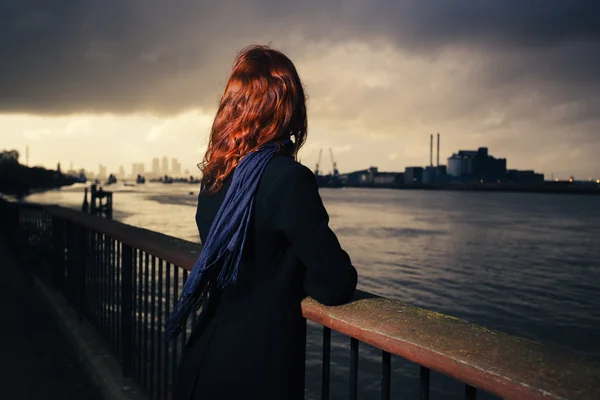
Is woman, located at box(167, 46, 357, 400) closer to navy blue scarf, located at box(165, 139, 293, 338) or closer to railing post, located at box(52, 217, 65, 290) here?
navy blue scarf, located at box(165, 139, 293, 338)

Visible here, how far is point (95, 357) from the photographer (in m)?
3.99

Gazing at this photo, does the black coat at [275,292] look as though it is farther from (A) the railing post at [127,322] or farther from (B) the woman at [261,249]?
(A) the railing post at [127,322]

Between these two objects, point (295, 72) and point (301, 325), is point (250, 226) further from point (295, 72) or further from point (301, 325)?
point (295, 72)

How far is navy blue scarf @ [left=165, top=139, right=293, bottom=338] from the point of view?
1.46 meters

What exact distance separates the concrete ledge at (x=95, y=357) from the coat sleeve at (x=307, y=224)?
257 centimetres

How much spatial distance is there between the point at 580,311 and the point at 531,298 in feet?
6.52

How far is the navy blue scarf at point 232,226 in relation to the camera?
146 cm

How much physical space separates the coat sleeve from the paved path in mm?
2837

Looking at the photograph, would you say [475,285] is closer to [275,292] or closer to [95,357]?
[95,357]

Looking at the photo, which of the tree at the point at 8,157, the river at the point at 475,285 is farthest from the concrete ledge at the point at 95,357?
the tree at the point at 8,157

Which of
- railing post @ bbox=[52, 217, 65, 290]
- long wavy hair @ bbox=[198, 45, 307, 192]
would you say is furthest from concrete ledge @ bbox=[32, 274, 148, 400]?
long wavy hair @ bbox=[198, 45, 307, 192]

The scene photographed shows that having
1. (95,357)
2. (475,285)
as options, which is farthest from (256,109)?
(475,285)

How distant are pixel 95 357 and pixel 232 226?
3.17 metres

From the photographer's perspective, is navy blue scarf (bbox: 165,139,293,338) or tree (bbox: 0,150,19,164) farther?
tree (bbox: 0,150,19,164)
